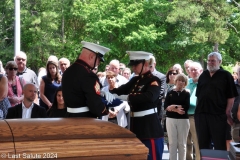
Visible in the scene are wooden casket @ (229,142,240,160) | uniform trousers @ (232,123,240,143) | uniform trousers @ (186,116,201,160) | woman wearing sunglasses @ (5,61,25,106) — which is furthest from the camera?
uniform trousers @ (186,116,201,160)

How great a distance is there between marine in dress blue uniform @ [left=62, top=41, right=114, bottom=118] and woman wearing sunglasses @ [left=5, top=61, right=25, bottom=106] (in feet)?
9.72

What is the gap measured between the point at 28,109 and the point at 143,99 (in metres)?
1.88

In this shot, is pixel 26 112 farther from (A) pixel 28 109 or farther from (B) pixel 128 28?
(B) pixel 128 28

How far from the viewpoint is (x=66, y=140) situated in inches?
135

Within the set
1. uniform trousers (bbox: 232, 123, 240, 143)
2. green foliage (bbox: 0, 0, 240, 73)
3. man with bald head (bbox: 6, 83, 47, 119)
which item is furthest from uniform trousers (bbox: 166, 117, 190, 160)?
green foliage (bbox: 0, 0, 240, 73)

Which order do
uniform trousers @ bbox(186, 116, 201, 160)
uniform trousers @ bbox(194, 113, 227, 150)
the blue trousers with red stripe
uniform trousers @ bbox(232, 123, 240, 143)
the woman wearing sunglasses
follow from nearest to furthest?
the blue trousers with red stripe, uniform trousers @ bbox(194, 113, 227, 150), uniform trousers @ bbox(232, 123, 240, 143), the woman wearing sunglasses, uniform trousers @ bbox(186, 116, 201, 160)

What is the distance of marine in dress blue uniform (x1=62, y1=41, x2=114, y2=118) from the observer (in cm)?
450

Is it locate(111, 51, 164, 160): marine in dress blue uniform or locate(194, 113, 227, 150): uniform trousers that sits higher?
locate(111, 51, 164, 160): marine in dress blue uniform

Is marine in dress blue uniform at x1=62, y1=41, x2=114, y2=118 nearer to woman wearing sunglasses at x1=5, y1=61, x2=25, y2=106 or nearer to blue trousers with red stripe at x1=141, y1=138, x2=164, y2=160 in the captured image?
blue trousers with red stripe at x1=141, y1=138, x2=164, y2=160

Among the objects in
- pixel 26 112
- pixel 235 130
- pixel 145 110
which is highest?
pixel 145 110

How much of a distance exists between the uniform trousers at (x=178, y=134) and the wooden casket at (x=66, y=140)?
4247mm

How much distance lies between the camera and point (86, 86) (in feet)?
14.9

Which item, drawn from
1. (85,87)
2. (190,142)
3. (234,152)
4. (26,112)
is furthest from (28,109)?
(234,152)

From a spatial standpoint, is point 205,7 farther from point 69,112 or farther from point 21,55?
point 69,112
